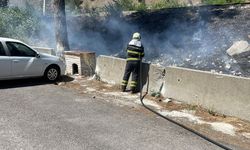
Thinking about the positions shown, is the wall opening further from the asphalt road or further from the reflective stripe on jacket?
the reflective stripe on jacket

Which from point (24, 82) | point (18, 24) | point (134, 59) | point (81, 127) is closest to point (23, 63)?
point (24, 82)

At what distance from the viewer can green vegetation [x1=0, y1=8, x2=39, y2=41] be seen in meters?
19.1

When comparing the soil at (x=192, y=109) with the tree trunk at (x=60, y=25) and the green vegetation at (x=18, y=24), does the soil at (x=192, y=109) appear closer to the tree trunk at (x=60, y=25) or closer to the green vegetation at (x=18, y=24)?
the tree trunk at (x=60, y=25)

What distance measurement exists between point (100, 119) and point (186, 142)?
2.12 meters

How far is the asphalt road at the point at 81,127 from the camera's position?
21.4ft

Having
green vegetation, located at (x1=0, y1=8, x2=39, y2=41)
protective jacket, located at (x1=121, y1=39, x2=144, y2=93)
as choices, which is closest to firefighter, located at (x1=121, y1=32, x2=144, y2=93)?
protective jacket, located at (x1=121, y1=39, x2=144, y2=93)

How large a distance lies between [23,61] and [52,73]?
1.11 metres

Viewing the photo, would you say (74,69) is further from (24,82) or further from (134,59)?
(134,59)

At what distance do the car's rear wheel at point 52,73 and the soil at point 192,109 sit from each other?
0.93 feet

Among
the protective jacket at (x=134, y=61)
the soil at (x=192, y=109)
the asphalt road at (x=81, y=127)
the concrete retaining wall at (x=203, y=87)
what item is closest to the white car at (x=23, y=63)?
the soil at (x=192, y=109)

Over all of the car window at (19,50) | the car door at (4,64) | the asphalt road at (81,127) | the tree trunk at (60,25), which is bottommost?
the asphalt road at (81,127)

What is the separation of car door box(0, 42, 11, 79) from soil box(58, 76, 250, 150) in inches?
65.8

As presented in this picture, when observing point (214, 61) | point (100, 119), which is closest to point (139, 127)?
point (100, 119)

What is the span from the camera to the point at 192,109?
9047 mm
